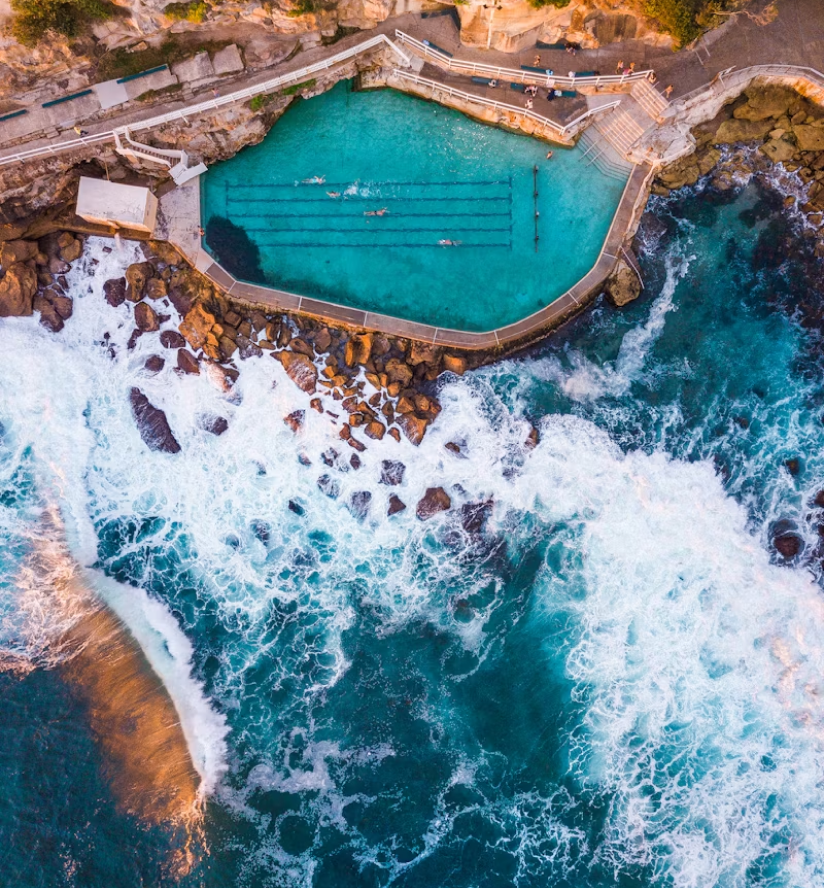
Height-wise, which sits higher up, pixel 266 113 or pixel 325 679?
pixel 266 113

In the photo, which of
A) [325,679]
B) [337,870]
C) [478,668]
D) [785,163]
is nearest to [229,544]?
[325,679]

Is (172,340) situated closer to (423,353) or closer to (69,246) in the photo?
(69,246)

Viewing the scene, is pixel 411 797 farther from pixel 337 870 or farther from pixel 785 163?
pixel 785 163

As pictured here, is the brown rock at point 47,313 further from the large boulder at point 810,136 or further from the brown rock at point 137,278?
the large boulder at point 810,136

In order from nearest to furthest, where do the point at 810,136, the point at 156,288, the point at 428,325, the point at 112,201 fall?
the point at 112,201, the point at 810,136, the point at 156,288, the point at 428,325

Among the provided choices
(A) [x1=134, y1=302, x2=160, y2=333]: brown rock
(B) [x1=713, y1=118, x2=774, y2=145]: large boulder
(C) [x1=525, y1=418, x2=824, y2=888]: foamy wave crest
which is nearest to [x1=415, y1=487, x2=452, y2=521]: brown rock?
(C) [x1=525, y1=418, x2=824, y2=888]: foamy wave crest

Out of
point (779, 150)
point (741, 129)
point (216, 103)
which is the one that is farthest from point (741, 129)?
point (216, 103)

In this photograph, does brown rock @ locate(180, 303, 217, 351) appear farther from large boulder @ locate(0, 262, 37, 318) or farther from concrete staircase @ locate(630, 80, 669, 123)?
concrete staircase @ locate(630, 80, 669, 123)
